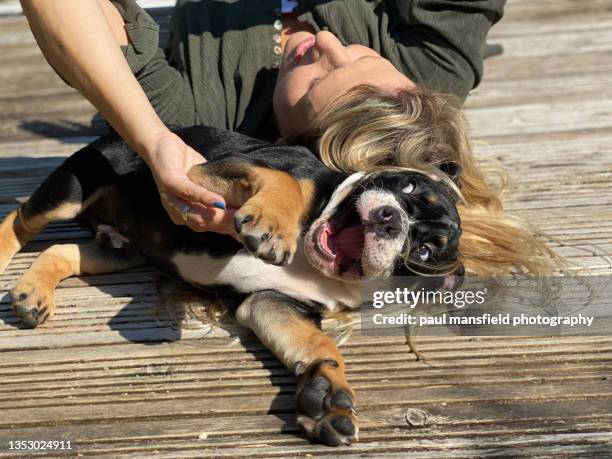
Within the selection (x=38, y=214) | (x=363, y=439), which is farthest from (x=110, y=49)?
(x=363, y=439)

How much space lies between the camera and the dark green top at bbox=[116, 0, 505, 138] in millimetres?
3666

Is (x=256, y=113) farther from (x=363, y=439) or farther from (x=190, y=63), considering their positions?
(x=363, y=439)

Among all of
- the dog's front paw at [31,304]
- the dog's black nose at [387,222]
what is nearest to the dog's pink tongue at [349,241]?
the dog's black nose at [387,222]

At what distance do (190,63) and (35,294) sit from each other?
4.56ft

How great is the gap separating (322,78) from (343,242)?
842mm

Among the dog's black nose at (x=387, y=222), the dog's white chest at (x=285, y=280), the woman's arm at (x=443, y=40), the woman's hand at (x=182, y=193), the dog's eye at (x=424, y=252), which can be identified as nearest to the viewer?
the woman's hand at (x=182, y=193)

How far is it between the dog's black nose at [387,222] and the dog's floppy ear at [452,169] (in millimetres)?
547

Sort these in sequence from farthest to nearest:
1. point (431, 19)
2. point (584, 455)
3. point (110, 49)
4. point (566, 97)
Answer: point (566, 97), point (431, 19), point (110, 49), point (584, 455)

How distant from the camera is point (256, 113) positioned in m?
3.71

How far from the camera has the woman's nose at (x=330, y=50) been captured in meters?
3.32

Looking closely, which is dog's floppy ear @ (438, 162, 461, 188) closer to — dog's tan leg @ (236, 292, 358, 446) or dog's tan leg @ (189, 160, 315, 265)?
dog's tan leg @ (189, 160, 315, 265)

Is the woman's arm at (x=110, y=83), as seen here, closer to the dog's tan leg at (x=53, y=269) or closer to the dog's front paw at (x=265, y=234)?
the dog's front paw at (x=265, y=234)

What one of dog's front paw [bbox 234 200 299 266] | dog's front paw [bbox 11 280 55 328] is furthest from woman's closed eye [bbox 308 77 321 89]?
dog's front paw [bbox 11 280 55 328]

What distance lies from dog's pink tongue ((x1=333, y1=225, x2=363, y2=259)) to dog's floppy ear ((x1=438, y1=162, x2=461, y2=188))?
528 millimetres
